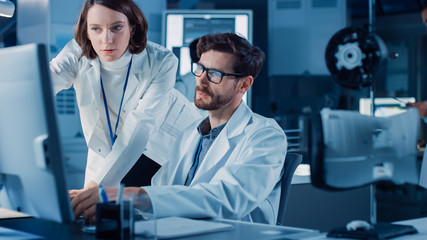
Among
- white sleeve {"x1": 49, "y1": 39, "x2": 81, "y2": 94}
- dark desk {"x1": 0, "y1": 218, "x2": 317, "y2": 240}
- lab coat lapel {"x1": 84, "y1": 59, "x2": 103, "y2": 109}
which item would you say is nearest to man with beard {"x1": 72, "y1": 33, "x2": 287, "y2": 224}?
dark desk {"x1": 0, "y1": 218, "x2": 317, "y2": 240}

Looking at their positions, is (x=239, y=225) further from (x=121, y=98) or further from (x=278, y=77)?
(x=278, y=77)

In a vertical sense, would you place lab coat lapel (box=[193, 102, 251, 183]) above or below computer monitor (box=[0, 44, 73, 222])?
below

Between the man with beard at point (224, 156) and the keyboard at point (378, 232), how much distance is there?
0.41m

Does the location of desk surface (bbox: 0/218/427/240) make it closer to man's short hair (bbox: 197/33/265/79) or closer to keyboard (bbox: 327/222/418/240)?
keyboard (bbox: 327/222/418/240)

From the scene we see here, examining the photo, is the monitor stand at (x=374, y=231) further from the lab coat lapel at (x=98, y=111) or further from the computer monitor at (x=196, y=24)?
the computer monitor at (x=196, y=24)

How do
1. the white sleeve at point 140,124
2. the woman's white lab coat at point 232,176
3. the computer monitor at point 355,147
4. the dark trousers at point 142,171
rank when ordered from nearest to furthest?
the computer monitor at point 355,147
the woman's white lab coat at point 232,176
the white sleeve at point 140,124
the dark trousers at point 142,171

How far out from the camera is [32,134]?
0.98 meters

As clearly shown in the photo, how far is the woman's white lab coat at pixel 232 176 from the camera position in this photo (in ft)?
4.64

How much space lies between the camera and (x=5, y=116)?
1.07 meters

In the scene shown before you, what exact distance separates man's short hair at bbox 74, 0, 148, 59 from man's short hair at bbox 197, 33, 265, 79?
393 mm

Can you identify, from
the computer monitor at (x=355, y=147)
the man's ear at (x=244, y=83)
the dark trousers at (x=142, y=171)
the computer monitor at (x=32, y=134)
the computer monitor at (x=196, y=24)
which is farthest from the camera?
the computer monitor at (x=196, y=24)

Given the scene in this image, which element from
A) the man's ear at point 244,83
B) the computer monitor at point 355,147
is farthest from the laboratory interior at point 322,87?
the man's ear at point 244,83

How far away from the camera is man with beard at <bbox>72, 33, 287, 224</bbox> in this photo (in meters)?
1.42

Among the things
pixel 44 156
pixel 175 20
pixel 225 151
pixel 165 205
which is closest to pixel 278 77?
pixel 175 20
